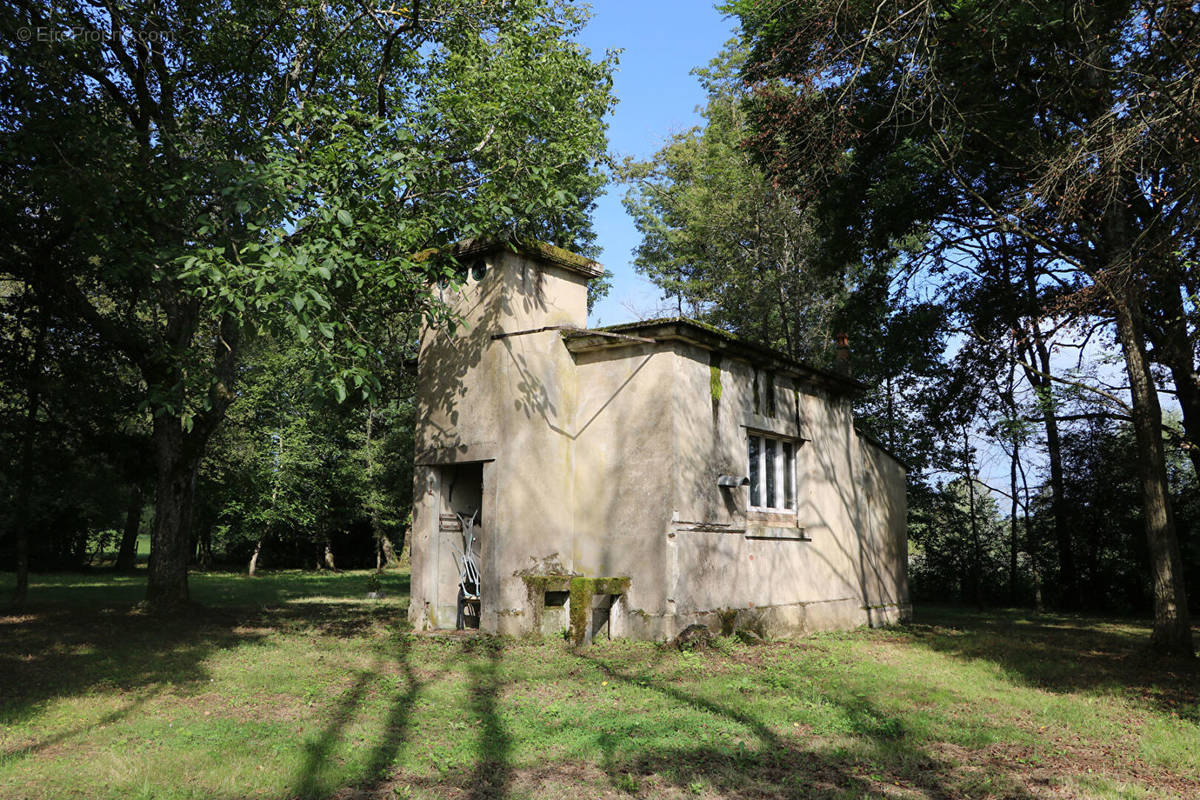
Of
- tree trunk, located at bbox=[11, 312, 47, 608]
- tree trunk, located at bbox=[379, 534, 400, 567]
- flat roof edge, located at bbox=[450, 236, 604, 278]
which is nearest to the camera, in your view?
flat roof edge, located at bbox=[450, 236, 604, 278]

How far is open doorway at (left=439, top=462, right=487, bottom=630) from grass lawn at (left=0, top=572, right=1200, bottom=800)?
135 centimetres

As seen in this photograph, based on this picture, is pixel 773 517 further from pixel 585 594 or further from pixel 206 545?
pixel 206 545

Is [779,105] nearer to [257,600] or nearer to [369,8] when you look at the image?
[369,8]

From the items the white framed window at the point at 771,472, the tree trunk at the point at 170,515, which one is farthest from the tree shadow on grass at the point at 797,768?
the tree trunk at the point at 170,515


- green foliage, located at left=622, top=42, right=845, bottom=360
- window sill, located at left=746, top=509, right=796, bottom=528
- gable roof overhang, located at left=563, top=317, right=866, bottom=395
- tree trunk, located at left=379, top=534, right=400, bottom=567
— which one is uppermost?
green foliage, located at left=622, top=42, right=845, bottom=360

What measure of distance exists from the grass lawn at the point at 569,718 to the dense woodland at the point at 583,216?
3196mm

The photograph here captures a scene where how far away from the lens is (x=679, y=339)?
38.5 feet

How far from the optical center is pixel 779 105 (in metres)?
11.2

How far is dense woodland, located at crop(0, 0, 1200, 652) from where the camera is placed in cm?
913

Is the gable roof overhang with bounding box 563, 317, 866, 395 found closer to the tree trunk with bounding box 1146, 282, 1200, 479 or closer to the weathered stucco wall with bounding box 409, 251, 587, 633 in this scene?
the weathered stucco wall with bounding box 409, 251, 587, 633

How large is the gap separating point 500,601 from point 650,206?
976 inches

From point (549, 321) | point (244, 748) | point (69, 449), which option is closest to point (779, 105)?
point (549, 321)

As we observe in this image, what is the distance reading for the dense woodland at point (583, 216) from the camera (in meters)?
9.13

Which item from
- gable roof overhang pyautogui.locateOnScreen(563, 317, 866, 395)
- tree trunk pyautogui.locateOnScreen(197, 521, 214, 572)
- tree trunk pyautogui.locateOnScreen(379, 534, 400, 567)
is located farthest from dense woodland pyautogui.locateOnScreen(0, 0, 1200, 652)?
tree trunk pyautogui.locateOnScreen(379, 534, 400, 567)
